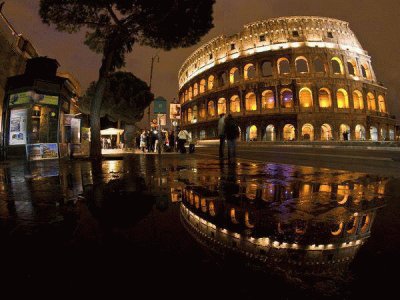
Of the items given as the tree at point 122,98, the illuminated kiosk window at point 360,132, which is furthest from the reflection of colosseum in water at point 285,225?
the illuminated kiosk window at point 360,132

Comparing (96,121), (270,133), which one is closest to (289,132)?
(270,133)

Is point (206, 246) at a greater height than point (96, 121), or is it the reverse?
point (96, 121)

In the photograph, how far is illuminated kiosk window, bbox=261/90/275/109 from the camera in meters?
39.8

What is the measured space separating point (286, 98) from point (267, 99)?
3.15 m

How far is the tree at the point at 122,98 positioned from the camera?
118ft

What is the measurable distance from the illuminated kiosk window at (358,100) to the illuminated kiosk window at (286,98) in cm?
1086

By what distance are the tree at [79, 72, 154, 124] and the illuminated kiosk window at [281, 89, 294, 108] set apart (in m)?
21.6

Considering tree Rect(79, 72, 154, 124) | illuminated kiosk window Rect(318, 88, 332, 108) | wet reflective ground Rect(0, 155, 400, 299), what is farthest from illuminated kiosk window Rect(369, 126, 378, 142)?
wet reflective ground Rect(0, 155, 400, 299)

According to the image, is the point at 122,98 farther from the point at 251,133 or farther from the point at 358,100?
the point at 358,100

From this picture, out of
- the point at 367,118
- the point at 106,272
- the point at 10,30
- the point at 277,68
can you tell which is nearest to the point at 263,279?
the point at 106,272

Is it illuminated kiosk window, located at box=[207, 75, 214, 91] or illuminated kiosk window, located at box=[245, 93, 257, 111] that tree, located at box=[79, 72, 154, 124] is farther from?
illuminated kiosk window, located at box=[245, 93, 257, 111]

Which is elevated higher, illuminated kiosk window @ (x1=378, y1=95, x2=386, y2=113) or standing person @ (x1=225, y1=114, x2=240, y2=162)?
illuminated kiosk window @ (x1=378, y1=95, x2=386, y2=113)

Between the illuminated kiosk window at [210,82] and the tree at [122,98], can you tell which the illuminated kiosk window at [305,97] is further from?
the tree at [122,98]

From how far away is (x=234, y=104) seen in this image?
143ft
